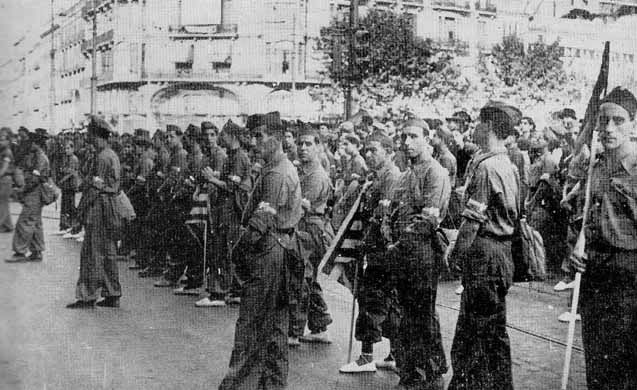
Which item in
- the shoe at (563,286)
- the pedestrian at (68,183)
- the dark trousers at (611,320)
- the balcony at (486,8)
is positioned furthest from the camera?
the balcony at (486,8)

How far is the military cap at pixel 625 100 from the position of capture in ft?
16.3

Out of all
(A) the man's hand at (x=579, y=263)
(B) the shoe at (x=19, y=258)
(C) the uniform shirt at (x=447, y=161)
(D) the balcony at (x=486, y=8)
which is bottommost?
(B) the shoe at (x=19, y=258)

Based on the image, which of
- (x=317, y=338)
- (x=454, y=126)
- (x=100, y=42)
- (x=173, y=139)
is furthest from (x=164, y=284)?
(x=100, y=42)

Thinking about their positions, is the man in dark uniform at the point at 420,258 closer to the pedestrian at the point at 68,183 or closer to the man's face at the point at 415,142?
the man's face at the point at 415,142

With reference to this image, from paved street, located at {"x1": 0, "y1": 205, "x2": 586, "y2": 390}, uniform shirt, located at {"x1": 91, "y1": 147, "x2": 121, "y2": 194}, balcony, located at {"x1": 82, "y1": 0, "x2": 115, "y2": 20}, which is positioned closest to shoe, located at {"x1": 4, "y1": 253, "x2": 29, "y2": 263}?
paved street, located at {"x1": 0, "y1": 205, "x2": 586, "y2": 390}

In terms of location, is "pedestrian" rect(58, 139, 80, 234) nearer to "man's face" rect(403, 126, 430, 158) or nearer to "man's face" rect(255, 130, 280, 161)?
"man's face" rect(255, 130, 280, 161)

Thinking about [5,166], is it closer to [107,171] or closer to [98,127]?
[98,127]

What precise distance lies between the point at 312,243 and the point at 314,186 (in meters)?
0.55

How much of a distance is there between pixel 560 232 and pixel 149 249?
19.0ft

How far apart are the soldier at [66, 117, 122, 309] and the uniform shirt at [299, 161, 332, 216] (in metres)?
2.63

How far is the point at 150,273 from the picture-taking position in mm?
11727

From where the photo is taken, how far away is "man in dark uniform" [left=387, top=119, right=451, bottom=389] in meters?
5.98

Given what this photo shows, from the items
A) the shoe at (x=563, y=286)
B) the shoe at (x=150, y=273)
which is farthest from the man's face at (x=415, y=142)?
the shoe at (x=150, y=273)

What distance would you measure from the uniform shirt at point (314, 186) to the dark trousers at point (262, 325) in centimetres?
186
